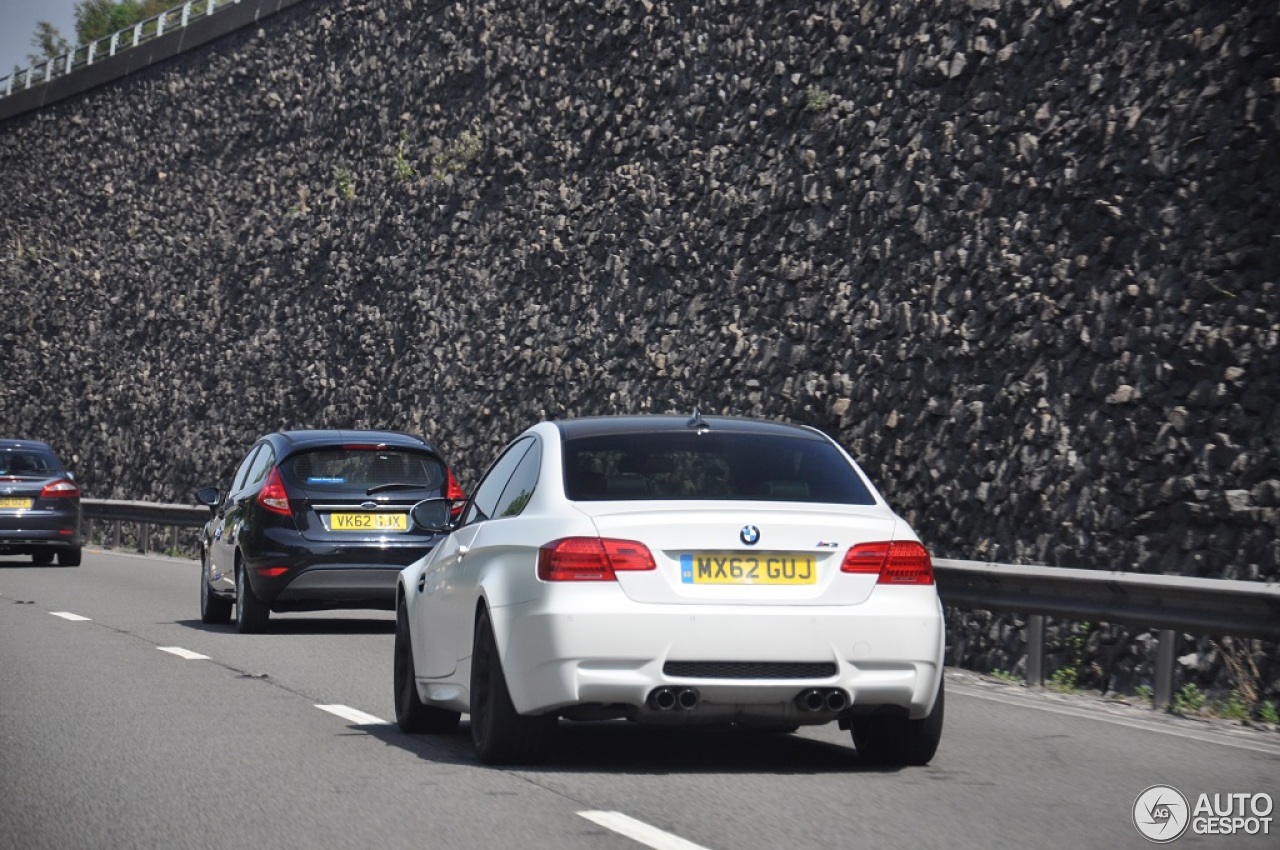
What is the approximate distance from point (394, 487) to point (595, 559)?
8384 mm

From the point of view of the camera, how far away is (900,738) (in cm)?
802

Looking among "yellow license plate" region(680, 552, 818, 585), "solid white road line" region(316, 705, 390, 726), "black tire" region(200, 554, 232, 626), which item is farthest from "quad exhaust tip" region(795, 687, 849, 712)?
"black tire" region(200, 554, 232, 626)

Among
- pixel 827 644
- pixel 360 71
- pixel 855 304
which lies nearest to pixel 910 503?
pixel 855 304

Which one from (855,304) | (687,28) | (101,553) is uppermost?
(687,28)

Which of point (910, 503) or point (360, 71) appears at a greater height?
point (360, 71)

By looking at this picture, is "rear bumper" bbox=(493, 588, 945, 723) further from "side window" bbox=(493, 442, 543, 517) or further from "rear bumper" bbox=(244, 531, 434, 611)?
"rear bumper" bbox=(244, 531, 434, 611)

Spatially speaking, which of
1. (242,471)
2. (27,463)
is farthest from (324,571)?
(27,463)

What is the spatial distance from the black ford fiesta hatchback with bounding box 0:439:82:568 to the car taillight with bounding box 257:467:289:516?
11.3 m

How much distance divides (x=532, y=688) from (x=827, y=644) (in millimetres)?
1151

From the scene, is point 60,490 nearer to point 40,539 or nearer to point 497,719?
point 40,539

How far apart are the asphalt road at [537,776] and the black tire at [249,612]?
3.12m

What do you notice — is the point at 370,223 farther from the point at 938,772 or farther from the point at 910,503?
the point at 938,772

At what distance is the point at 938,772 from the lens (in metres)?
7.98

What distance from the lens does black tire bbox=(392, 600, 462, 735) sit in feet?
30.1
